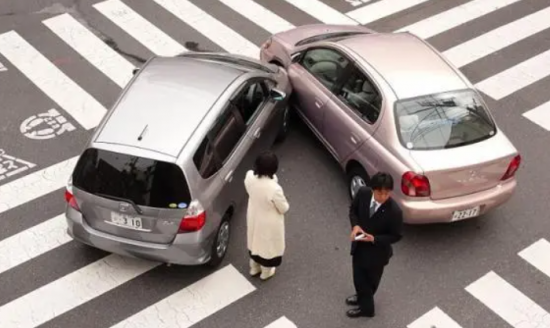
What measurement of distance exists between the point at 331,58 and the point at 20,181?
427 centimetres

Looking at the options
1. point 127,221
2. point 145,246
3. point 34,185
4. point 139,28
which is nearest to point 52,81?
point 139,28

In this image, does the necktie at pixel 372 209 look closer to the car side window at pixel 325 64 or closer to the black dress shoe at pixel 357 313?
the black dress shoe at pixel 357 313

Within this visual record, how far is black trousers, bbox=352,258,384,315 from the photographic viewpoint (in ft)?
20.8

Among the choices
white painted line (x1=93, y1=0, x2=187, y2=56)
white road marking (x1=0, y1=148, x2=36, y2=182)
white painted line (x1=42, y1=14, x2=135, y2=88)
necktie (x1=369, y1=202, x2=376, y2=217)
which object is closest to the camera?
necktie (x1=369, y1=202, x2=376, y2=217)

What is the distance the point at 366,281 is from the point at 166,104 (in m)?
2.78

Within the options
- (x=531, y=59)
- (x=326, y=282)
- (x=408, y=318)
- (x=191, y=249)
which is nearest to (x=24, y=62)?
(x=191, y=249)

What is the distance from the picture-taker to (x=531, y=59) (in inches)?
462

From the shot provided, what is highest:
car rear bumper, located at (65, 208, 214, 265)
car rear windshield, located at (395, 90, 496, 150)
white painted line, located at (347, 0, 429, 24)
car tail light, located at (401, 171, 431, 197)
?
car rear windshield, located at (395, 90, 496, 150)

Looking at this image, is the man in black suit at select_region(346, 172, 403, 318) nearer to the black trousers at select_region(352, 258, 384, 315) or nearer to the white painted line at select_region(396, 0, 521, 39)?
the black trousers at select_region(352, 258, 384, 315)

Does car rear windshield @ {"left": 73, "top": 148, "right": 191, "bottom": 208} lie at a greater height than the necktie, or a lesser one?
lesser

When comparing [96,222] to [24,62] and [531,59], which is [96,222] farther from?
[531,59]

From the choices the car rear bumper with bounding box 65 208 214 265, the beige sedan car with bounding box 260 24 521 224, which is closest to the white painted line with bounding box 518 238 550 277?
the beige sedan car with bounding box 260 24 521 224

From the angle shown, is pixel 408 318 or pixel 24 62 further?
pixel 24 62

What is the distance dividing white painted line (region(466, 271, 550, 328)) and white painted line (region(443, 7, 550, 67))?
5.10 m
